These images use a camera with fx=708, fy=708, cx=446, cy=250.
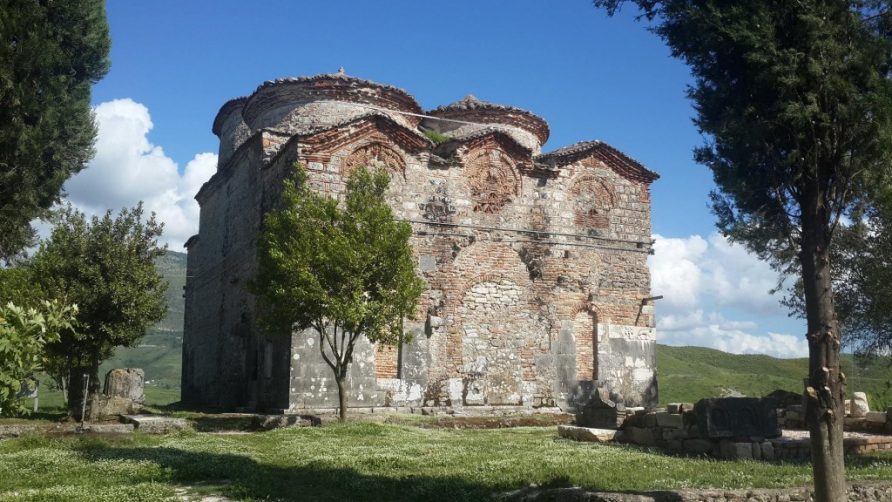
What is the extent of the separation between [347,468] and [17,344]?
6.01 metres

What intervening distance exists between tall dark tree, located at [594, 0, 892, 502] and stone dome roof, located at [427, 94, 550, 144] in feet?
56.0

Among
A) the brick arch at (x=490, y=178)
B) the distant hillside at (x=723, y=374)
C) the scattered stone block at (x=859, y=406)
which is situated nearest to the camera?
the scattered stone block at (x=859, y=406)

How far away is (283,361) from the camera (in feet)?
59.1

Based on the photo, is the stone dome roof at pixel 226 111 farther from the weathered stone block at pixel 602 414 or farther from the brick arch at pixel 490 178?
the weathered stone block at pixel 602 414

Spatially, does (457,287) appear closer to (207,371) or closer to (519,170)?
(519,170)

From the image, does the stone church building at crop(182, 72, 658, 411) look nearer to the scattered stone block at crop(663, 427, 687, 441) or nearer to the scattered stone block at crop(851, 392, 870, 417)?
the scattered stone block at crop(851, 392, 870, 417)

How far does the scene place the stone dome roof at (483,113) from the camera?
24281 mm

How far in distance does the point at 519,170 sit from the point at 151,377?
71356mm

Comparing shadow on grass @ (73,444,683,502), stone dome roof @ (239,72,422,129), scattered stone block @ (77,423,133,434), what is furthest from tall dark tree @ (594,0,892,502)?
stone dome roof @ (239,72,422,129)

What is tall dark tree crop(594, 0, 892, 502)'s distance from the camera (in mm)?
6375

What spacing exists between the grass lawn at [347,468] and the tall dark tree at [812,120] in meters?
1.93

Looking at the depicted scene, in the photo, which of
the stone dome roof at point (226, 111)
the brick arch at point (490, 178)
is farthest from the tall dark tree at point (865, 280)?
the stone dome roof at point (226, 111)

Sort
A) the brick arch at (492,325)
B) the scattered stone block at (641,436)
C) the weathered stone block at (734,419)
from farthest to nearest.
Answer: the brick arch at (492,325) < the scattered stone block at (641,436) < the weathered stone block at (734,419)

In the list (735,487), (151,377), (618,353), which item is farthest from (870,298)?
(151,377)
